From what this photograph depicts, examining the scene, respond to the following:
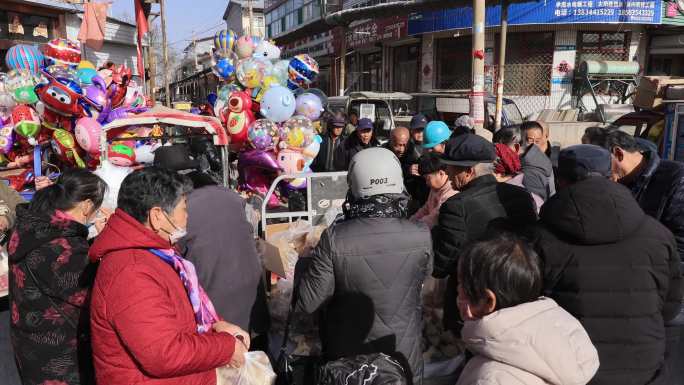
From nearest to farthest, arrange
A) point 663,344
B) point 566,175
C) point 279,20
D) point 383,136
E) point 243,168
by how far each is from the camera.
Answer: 1. point 663,344
2. point 566,175
3. point 243,168
4. point 383,136
5. point 279,20

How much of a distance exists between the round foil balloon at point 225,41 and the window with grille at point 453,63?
1478cm

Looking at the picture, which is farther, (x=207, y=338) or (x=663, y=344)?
(x=663, y=344)

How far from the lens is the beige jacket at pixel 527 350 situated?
1.46 meters

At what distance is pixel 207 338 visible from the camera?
187cm

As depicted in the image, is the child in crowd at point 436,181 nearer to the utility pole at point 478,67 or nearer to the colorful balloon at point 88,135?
the colorful balloon at point 88,135

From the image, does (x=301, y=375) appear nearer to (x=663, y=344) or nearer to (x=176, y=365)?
(x=176, y=365)

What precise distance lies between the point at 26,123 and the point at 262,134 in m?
4.08

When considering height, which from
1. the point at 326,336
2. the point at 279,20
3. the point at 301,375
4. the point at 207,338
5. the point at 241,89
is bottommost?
the point at 301,375

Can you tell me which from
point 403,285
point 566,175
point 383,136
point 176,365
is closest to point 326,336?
point 403,285

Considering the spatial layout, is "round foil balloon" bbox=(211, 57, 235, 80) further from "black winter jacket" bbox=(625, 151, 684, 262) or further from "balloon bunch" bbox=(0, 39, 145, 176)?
"black winter jacket" bbox=(625, 151, 684, 262)

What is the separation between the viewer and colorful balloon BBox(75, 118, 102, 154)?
652 cm

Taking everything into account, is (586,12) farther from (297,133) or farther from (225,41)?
(297,133)

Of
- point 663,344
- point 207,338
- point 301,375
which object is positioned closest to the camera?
point 207,338

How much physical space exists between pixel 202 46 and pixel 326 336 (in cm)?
6919
